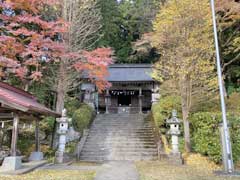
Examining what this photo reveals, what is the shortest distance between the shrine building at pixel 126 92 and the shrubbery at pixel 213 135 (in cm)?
911

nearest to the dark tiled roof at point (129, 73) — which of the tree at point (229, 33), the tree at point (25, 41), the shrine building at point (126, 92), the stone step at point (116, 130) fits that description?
the shrine building at point (126, 92)

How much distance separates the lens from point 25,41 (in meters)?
13.4

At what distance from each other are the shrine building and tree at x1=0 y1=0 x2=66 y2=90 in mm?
7407

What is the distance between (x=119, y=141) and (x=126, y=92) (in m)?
9.83

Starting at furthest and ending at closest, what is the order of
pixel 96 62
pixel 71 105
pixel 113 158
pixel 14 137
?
pixel 71 105, pixel 96 62, pixel 113 158, pixel 14 137

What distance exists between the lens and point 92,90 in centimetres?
1986

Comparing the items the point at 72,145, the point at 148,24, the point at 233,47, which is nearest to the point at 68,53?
the point at 72,145

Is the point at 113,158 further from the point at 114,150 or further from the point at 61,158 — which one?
the point at 61,158

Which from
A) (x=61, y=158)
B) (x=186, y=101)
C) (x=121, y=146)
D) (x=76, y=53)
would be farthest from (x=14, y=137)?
(x=186, y=101)

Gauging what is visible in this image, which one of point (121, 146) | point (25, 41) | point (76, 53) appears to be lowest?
point (121, 146)

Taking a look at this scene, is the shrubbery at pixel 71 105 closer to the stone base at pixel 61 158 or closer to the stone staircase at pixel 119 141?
the stone staircase at pixel 119 141

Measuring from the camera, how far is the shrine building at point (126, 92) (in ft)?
66.6

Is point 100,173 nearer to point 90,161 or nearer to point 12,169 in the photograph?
point 12,169

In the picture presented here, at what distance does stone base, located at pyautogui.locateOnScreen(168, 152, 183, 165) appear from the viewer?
32.8 feet
